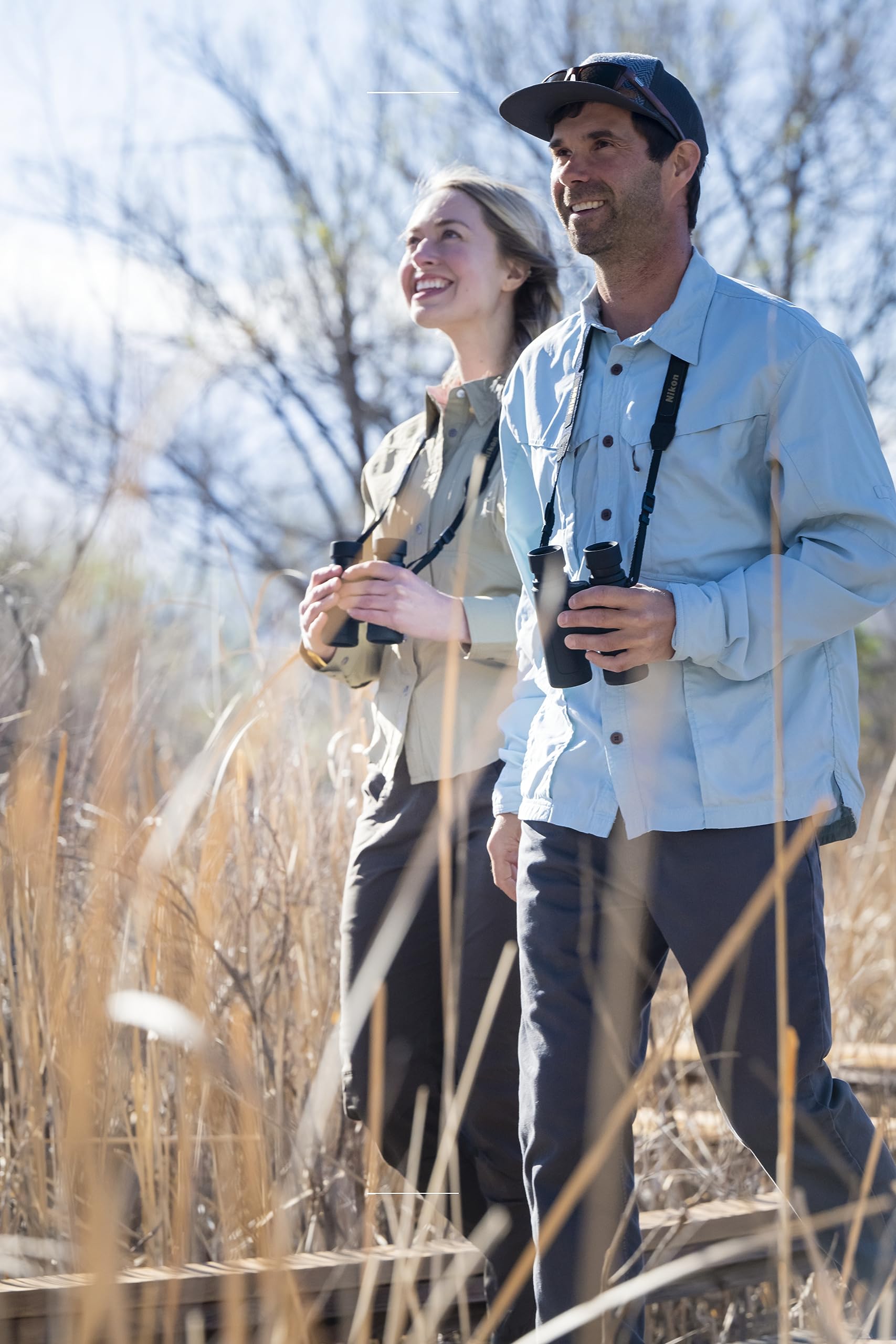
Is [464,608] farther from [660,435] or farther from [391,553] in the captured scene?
[660,435]

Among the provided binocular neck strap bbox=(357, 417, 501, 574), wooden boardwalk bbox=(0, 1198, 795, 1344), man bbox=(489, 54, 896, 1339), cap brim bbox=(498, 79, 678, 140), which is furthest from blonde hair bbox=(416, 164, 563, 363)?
wooden boardwalk bbox=(0, 1198, 795, 1344)

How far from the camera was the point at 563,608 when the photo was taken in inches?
68.7

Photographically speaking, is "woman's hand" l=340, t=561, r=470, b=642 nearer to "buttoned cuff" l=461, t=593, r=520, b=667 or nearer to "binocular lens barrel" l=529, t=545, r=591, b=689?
"buttoned cuff" l=461, t=593, r=520, b=667

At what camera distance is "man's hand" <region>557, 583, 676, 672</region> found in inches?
63.9

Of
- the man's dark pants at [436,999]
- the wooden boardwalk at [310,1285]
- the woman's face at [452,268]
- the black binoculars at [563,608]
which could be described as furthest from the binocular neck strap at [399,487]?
the wooden boardwalk at [310,1285]

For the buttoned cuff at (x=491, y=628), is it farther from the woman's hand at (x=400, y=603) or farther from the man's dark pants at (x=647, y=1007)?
the man's dark pants at (x=647, y=1007)

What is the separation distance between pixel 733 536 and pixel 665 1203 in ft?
6.04

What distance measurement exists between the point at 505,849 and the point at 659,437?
2.13 feet

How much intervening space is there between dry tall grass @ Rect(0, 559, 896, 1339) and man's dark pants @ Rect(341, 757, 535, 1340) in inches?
7.1

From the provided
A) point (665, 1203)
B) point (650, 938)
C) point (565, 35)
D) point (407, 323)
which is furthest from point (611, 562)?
Answer: point (565, 35)

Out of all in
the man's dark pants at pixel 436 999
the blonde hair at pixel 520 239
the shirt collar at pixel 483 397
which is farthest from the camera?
the blonde hair at pixel 520 239

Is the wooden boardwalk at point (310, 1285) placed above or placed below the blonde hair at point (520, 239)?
below

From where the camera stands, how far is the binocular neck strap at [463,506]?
227 centimetres

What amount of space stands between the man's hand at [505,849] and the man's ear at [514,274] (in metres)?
1.02
